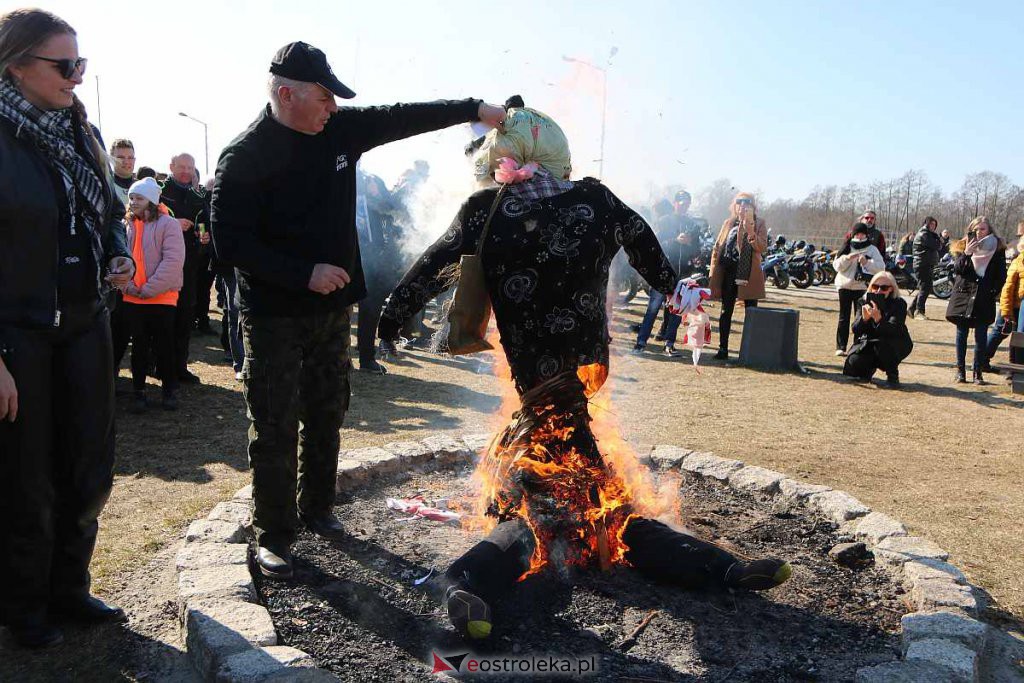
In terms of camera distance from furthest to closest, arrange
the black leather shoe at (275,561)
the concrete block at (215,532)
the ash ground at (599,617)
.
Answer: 1. the concrete block at (215,532)
2. the black leather shoe at (275,561)
3. the ash ground at (599,617)

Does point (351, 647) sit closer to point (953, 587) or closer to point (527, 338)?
point (527, 338)

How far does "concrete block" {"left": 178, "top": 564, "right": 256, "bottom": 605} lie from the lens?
3047 millimetres

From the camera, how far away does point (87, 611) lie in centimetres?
310

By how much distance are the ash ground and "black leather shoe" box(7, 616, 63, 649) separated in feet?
2.58

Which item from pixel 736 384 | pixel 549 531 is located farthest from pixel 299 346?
pixel 736 384

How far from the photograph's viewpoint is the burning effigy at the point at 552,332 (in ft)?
10.9

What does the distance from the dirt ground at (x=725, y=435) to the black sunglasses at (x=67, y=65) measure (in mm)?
2085

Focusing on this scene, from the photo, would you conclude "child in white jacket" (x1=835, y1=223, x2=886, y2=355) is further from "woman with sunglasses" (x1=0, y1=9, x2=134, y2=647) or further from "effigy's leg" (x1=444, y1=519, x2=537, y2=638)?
"woman with sunglasses" (x1=0, y1=9, x2=134, y2=647)

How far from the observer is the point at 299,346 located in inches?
136

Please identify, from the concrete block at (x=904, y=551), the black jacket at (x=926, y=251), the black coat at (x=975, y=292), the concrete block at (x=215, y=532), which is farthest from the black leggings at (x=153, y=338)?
the black jacket at (x=926, y=251)

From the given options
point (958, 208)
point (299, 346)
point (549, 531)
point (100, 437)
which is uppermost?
point (958, 208)

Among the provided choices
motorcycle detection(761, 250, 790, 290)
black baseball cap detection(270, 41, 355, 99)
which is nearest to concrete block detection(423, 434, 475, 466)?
black baseball cap detection(270, 41, 355, 99)

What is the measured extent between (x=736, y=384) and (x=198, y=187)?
21.8 ft

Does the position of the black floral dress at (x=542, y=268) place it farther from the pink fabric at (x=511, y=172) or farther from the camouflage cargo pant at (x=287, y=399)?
the camouflage cargo pant at (x=287, y=399)
